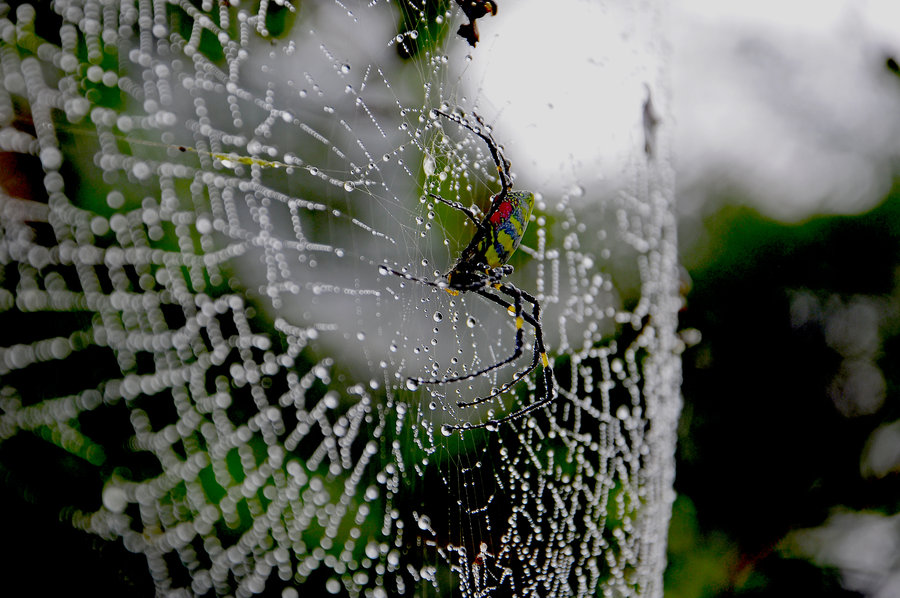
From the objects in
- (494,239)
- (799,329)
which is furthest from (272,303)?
(799,329)

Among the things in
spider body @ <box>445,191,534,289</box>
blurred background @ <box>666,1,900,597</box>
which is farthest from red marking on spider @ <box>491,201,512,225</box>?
blurred background @ <box>666,1,900,597</box>

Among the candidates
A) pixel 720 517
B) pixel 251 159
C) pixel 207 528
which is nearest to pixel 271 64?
pixel 251 159

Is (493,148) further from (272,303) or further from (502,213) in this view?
(272,303)

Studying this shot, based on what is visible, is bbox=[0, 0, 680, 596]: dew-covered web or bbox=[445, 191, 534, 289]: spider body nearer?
bbox=[0, 0, 680, 596]: dew-covered web

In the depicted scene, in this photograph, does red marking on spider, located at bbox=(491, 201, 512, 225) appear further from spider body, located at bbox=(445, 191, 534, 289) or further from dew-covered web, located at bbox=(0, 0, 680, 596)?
dew-covered web, located at bbox=(0, 0, 680, 596)

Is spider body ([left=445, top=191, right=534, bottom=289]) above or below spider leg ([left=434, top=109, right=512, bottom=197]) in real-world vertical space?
below

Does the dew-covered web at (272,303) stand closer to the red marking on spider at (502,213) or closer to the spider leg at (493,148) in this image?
the spider leg at (493,148)
